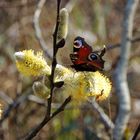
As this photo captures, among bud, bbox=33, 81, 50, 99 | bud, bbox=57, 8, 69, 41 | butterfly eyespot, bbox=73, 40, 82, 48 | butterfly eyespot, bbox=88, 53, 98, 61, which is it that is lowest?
bud, bbox=33, 81, 50, 99

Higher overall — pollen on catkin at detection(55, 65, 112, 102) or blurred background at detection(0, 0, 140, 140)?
blurred background at detection(0, 0, 140, 140)

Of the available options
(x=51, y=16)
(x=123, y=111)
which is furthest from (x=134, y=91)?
(x=123, y=111)

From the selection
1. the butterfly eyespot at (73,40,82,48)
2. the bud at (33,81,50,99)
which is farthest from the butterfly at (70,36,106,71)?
the bud at (33,81,50,99)

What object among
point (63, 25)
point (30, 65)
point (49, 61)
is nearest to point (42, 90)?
point (30, 65)

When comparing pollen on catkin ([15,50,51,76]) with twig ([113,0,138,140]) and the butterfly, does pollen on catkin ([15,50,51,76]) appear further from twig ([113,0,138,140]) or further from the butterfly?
twig ([113,0,138,140])

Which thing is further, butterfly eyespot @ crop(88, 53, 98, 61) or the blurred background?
the blurred background

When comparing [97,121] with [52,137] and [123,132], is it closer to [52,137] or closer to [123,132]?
[52,137]
